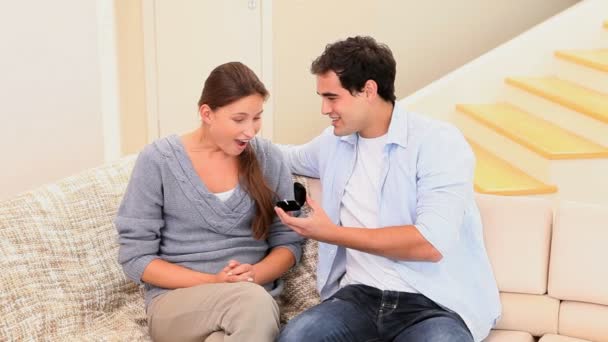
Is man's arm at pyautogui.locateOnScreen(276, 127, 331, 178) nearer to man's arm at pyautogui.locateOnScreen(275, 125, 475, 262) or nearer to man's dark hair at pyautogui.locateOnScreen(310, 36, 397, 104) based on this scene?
man's dark hair at pyautogui.locateOnScreen(310, 36, 397, 104)

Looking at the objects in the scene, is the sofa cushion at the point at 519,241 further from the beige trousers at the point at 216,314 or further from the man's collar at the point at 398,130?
the beige trousers at the point at 216,314

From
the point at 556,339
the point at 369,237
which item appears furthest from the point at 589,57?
the point at 369,237

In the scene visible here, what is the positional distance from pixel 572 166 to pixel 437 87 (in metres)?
1.24

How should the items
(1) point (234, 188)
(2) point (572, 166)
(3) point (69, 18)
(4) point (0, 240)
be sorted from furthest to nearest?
(2) point (572, 166) → (3) point (69, 18) → (1) point (234, 188) → (4) point (0, 240)

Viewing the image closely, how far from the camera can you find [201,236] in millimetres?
2637

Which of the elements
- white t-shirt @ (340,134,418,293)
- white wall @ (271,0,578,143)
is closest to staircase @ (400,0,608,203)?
white wall @ (271,0,578,143)

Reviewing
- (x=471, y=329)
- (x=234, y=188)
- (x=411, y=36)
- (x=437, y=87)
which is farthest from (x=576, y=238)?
(x=411, y=36)

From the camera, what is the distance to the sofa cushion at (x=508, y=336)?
103 inches

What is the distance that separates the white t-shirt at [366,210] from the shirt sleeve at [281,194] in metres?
0.18

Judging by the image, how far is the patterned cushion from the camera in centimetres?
248

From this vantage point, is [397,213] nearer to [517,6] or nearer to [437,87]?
[437,87]

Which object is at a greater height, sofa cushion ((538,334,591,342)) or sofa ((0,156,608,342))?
sofa ((0,156,608,342))

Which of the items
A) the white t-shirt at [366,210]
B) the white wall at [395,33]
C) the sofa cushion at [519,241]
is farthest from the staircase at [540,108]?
the white t-shirt at [366,210]

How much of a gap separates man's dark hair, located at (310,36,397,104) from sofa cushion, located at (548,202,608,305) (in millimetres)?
663
